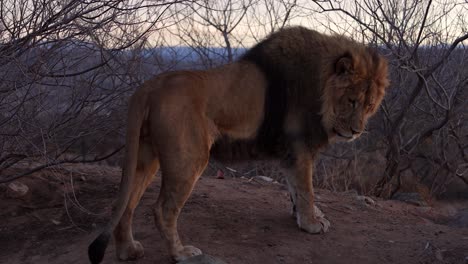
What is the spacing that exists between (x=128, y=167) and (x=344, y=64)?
6.44 ft

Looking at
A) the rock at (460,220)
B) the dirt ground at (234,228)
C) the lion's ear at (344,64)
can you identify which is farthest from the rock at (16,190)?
the rock at (460,220)

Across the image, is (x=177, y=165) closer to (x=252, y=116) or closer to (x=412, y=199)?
(x=252, y=116)

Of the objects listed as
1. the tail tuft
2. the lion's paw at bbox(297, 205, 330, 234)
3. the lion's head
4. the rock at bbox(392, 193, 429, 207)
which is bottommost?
the rock at bbox(392, 193, 429, 207)

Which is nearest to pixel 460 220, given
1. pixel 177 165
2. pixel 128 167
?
pixel 177 165

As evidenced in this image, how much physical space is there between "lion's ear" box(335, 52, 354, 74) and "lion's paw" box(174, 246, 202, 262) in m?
1.85

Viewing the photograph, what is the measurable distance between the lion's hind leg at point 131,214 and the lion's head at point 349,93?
151 centimetres

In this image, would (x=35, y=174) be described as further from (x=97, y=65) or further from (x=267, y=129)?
(x=267, y=129)

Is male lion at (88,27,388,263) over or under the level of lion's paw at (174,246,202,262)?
over

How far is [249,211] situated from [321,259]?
1.22 meters

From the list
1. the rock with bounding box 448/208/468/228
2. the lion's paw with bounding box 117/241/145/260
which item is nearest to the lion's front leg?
the lion's paw with bounding box 117/241/145/260

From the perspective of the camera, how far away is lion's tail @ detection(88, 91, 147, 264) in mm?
4207

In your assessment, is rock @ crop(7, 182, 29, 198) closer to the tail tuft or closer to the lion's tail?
the lion's tail

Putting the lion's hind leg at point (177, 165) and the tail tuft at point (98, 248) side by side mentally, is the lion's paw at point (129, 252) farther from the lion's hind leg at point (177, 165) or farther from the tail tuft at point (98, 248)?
the tail tuft at point (98, 248)

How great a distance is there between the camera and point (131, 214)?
4895 millimetres
